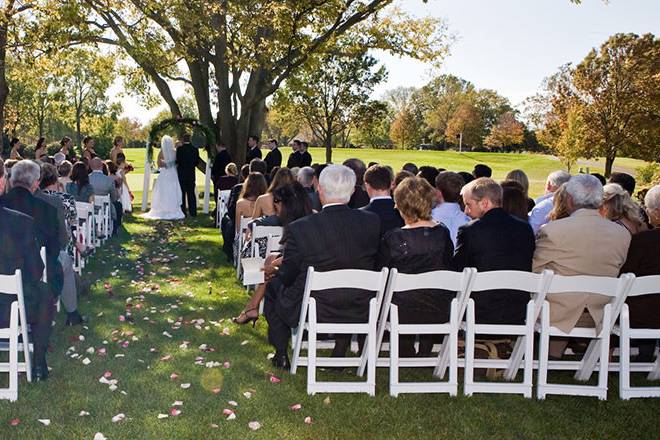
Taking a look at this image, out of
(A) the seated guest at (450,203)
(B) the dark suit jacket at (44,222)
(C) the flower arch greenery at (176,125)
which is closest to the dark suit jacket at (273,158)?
(C) the flower arch greenery at (176,125)

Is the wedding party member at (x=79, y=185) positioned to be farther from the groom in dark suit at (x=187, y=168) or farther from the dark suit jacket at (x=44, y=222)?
the groom in dark suit at (x=187, y=168)

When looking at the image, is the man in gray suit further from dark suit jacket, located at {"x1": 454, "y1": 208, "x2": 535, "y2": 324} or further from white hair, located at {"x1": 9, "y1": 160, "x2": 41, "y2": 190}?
dark suit jacket, located at {"x1": 454, "y1": 208, "x2": 535, "y2": 324}

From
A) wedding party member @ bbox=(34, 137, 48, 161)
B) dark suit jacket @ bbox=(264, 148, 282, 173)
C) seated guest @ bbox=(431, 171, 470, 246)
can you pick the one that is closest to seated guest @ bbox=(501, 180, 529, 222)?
seated guest @ bbox=(431, 171, 470, 246)

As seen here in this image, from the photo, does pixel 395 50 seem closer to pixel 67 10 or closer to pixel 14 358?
pixel 67 10

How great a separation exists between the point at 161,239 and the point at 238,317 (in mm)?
6098

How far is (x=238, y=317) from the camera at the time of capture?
7.00 meters

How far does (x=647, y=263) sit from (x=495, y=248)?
1.38 m

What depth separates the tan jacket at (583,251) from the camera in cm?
511

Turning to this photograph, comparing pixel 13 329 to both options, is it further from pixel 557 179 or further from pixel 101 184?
pixel 101 184

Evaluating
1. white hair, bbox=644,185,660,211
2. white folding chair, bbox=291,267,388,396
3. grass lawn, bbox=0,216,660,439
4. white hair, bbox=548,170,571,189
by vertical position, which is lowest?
grass lawn, bbox=0,216,660,439

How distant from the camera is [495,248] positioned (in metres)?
5.27

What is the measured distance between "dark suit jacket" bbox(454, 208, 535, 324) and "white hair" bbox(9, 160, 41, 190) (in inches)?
160

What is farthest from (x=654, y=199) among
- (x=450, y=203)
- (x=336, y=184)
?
(x=336, y=184)

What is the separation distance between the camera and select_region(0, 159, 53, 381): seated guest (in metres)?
4.91
